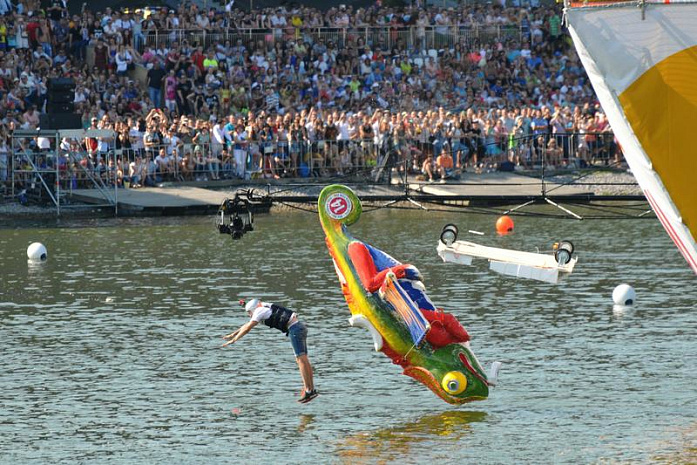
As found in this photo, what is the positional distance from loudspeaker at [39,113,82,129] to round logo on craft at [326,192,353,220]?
23839mm

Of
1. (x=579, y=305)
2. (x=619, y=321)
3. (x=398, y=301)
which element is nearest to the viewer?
(x=398, y=301)

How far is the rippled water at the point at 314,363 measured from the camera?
1675 centimetres

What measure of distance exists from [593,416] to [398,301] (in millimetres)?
2994

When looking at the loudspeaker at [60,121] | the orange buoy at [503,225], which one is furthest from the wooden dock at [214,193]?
the orange buoy at [503,225]

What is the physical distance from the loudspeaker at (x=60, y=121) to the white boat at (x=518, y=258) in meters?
24.0

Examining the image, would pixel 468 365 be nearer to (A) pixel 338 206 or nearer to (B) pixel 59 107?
(A) pixel 338 206

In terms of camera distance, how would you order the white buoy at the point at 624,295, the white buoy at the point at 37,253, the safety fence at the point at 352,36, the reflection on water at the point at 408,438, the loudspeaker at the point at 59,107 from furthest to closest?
the safety fence at the point at 352,36 < the loudspeaker at the point at 59,107 < the white buoy at the point at 37,253 < the white buoy at the point at 624,295 < the reflection on water at the point at 408,438

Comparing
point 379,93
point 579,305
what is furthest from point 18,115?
point 579,305

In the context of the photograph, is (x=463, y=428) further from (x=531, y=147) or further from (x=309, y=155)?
(x=531, y=147)

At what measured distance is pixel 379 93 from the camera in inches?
1989

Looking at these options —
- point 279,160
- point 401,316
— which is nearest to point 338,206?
point 401,316

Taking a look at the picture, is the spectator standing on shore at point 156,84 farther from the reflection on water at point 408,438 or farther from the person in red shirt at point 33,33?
the reflection on water at point 408,438

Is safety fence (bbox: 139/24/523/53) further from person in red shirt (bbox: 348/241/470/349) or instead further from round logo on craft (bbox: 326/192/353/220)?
person in red shirt (bbox: 348/241/470/349)

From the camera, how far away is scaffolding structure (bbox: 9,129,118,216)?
133 ft
